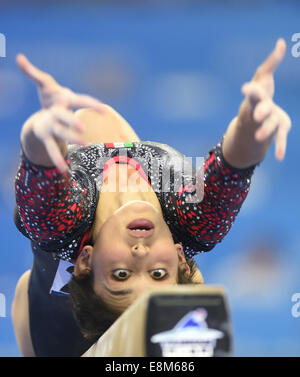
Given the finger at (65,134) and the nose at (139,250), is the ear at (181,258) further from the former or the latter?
the finger at (65,134)

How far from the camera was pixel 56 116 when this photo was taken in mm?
915

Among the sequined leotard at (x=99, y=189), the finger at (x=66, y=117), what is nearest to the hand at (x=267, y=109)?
the sequined leotard at (x=99, y=189)

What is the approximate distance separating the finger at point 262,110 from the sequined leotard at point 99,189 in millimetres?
172

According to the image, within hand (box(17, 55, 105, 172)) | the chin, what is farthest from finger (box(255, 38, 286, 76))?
the chin

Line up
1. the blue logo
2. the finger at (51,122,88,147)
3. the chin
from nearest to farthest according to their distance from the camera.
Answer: the blue logo, the finger at (51,122,88,147), the chin

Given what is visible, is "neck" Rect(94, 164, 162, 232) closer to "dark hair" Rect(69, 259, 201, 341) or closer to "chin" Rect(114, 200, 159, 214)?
"chin" Rect(114, 200, 159, 214)

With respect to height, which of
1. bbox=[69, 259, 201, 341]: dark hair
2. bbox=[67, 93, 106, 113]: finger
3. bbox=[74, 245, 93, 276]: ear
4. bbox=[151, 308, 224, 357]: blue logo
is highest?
bbox=[67, 93, 106, 113]: finger

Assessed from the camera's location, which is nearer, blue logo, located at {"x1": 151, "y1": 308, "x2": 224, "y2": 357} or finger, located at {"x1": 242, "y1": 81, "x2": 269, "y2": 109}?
blue logo, located at {"x1": 151, "y1": 308, "x2": 224, "y2": 357}

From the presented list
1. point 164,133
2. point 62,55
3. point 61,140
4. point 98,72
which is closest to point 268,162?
point 164,133

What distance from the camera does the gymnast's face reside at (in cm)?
116

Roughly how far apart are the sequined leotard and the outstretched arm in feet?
0.13

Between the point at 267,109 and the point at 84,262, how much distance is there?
0.53 metres

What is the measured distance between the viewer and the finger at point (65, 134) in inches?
35.5
